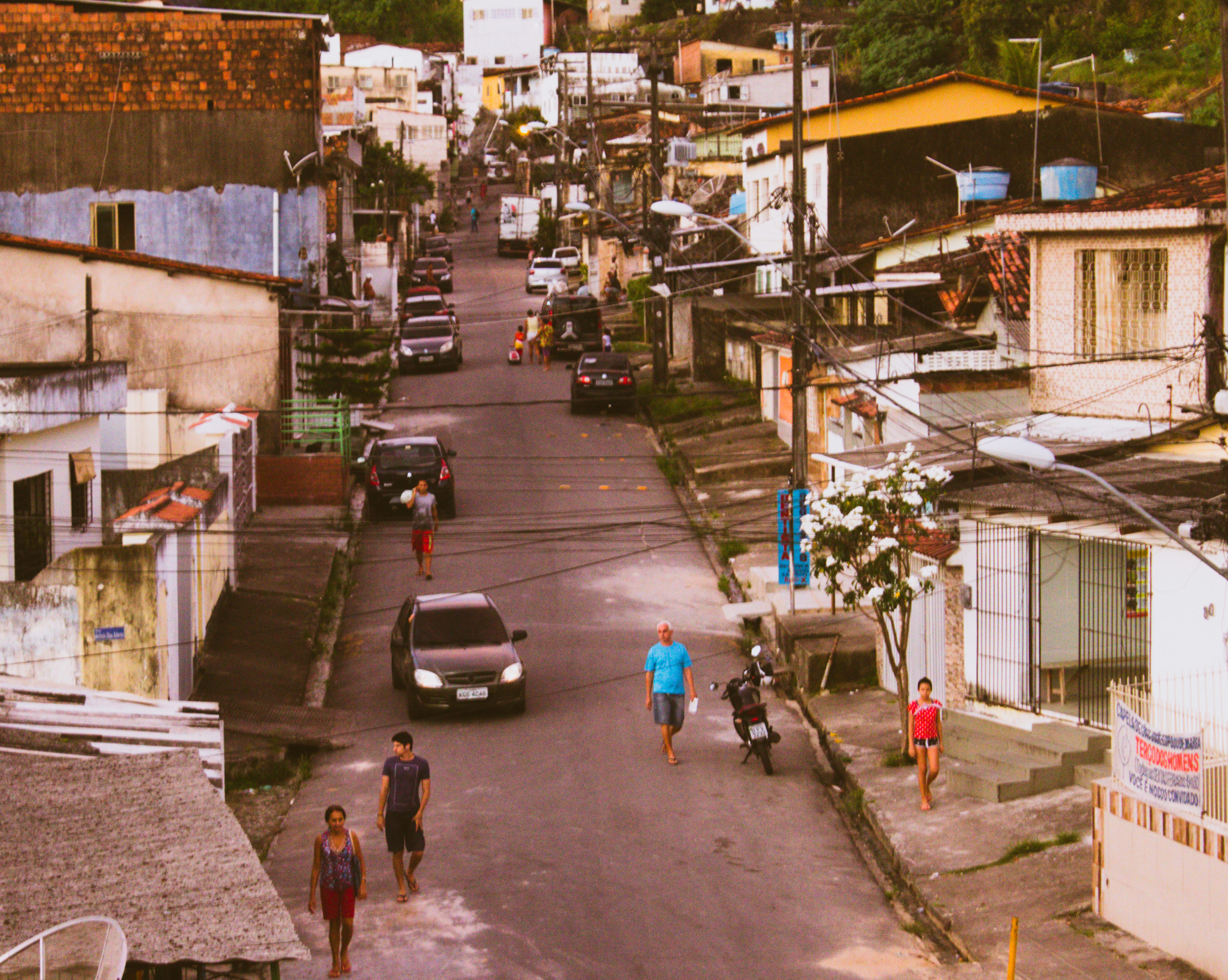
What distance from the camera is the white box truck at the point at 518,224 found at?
264 feet

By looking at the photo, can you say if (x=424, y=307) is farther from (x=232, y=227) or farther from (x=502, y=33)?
(x=502, y=33)

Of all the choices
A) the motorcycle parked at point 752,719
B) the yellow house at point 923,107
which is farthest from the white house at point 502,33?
the motorcycle parked at point 752,719

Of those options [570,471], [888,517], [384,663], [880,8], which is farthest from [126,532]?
[880,8]

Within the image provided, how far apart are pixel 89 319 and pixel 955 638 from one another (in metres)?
17.1

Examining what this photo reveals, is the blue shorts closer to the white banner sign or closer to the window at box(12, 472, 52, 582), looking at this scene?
the white banner sign

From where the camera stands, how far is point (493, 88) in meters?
124

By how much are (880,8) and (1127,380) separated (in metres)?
57.0

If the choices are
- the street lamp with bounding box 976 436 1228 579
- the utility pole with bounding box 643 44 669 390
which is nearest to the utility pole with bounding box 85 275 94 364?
the utility pole with bounding box 643 44 669 390

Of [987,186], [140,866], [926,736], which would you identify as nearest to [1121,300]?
[926,736]

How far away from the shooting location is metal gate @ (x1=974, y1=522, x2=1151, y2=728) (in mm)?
17625

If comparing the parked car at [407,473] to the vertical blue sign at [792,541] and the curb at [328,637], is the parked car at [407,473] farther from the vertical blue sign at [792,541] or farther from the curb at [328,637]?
the vertical blue sign at [792,541]

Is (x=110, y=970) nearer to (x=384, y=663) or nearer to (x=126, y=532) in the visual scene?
(x=126, y=532)

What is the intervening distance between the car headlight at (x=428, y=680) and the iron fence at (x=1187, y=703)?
8776 millimetres

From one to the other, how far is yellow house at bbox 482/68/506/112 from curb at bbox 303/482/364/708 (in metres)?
95.3
